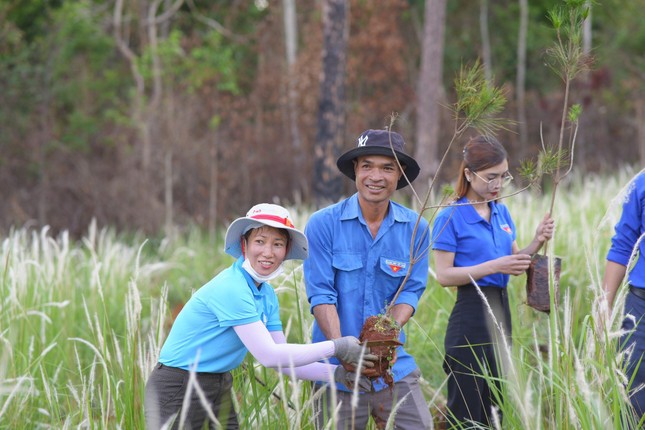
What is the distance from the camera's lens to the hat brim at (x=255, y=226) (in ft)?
10.3

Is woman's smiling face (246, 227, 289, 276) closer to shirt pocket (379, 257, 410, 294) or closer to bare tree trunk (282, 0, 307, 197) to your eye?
shirt pocket (379, 257, 410, 294)

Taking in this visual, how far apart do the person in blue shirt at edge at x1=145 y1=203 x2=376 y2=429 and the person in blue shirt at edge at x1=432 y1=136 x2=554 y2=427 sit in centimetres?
89

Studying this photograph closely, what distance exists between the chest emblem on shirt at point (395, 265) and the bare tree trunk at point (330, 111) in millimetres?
9471

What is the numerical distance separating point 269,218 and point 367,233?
0.52m

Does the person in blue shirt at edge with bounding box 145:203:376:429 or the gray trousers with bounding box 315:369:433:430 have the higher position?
the person in blue shirt at edge with bounding box 145:203:376:429

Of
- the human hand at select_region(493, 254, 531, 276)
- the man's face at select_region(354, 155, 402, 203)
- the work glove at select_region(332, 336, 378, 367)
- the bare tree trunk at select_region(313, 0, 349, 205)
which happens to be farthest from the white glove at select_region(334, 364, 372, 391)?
the bare tree trunk at select_region(313, 0, 349, 205)

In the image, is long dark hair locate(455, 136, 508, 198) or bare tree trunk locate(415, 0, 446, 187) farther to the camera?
bare tree trunk locate(415, 0, 446, 187)

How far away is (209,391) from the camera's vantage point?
10.3 ft

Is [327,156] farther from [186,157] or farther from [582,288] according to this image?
Answer: [582,288]

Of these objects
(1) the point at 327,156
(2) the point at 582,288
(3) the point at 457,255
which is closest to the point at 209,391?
(3) the point at 457,255

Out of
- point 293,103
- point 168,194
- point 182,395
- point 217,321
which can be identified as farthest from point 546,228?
point 293,103

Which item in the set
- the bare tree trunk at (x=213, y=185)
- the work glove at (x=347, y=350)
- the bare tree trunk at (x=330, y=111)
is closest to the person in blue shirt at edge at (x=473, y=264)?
the work glove at (x=347, y=350)

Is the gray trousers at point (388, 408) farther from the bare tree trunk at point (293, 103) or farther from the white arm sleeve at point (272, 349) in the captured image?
the bare tree trunk at point (293, 103)

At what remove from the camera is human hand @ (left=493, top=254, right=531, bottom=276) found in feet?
12.4
